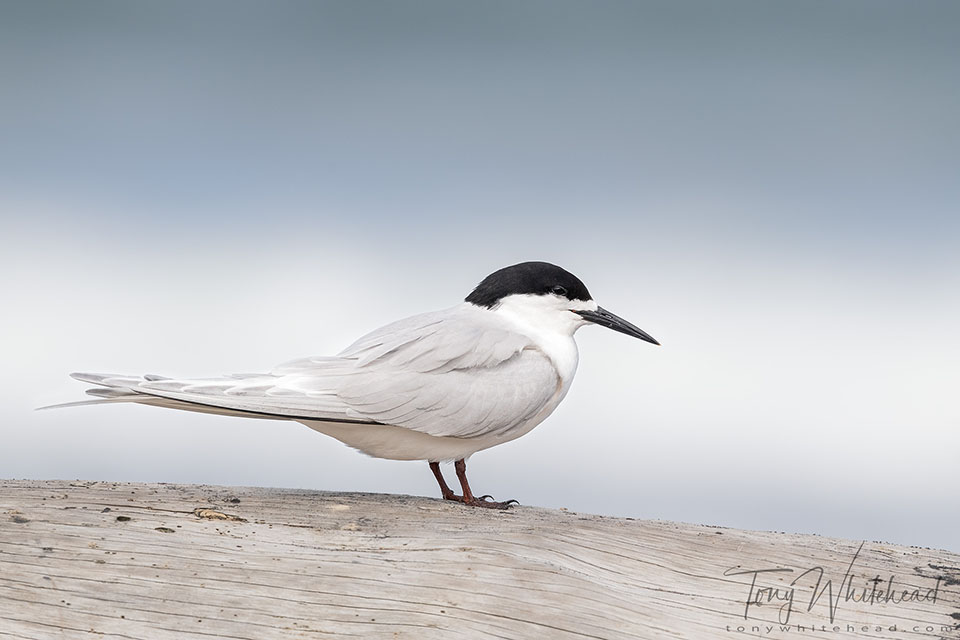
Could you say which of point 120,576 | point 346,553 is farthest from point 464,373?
point 120,576

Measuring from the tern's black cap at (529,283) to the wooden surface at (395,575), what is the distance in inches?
45.6

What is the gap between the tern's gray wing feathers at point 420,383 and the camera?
15.6ft

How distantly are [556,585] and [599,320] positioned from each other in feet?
6.41

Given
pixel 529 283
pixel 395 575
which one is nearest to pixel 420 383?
pixel 529 283

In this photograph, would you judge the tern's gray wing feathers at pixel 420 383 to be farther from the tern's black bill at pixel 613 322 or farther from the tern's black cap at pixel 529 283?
the tern's black bill at pixel 613 322

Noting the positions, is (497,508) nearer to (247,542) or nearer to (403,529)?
(403,529)

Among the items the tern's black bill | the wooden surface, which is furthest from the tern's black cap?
the wooden surface

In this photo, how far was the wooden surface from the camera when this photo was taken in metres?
3.76

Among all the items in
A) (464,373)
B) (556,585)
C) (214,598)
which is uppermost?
(464,373)

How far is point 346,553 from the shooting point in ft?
13.8

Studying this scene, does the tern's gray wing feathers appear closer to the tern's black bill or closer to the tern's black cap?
the tern's black cap

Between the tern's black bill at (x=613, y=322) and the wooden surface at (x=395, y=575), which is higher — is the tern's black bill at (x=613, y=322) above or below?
above

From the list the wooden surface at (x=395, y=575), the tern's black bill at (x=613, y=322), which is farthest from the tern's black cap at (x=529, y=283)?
the wooden surface at (x=395, y=575)

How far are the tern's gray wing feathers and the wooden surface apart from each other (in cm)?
44
